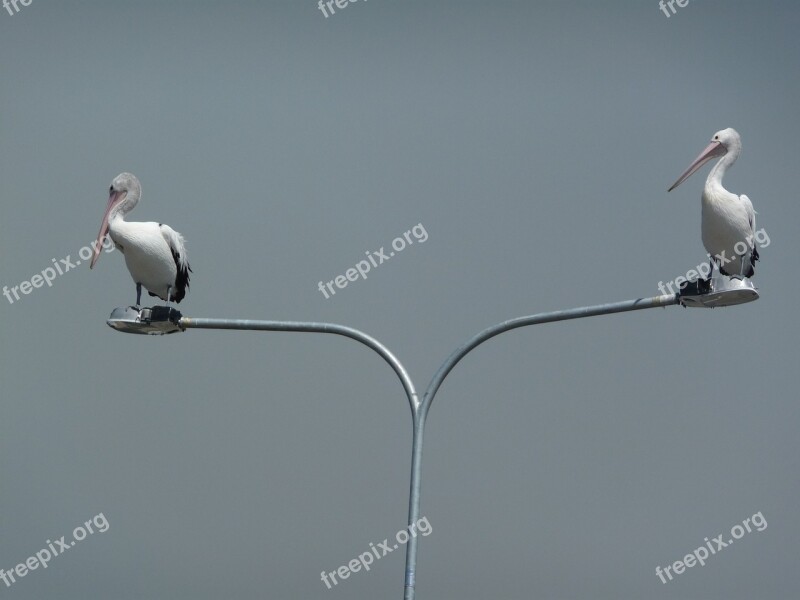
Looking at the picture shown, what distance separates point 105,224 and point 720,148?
338 inches

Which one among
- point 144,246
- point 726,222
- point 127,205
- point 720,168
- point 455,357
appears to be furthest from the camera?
point 127,205

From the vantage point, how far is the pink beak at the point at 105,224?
Result: 619 inches

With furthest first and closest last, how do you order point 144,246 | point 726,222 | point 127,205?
1. point 127,205
2. point 144,246
3. point 726,222

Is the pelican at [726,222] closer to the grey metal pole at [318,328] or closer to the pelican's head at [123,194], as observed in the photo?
the grey metal pole at [318,328]

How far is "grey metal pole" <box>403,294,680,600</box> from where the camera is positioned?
11.1 m

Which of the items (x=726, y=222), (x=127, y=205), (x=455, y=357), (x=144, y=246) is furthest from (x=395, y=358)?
(x=127, y=205)

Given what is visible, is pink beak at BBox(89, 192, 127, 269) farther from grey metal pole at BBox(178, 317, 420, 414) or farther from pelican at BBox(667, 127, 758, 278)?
pelican at BBox(667, 127, 758, 278)

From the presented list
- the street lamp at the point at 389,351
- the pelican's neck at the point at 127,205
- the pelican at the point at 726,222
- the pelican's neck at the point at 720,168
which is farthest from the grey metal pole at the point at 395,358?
the pelican's neck at the point at 127,205

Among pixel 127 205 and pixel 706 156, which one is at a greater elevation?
pixel 127 205

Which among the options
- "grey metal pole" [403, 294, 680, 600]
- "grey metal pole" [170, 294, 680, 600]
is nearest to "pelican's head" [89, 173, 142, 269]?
"grey metal pole" [170, 294, 680, 600]

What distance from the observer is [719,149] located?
1527 centimetres

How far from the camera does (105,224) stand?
1623 centimetres

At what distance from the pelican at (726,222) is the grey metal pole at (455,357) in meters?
3.23

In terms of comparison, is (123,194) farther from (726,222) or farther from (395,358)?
(726,222)
